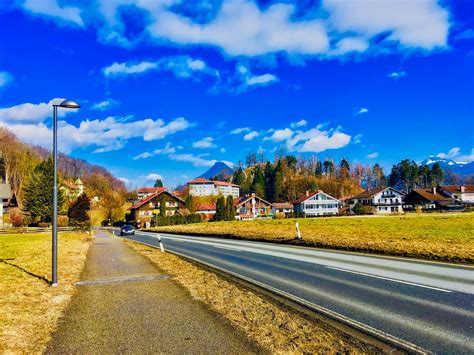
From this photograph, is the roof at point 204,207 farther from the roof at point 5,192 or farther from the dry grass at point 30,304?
the dry grass at point 30,304

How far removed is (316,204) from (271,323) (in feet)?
326

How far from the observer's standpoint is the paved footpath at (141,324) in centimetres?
520

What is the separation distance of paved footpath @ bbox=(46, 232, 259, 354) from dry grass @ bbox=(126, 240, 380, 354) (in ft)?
0.92

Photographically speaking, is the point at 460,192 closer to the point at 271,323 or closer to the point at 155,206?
the point at 155,206

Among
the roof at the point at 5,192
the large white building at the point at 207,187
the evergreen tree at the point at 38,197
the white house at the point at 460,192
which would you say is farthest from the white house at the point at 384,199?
the roof at the point at 5,192

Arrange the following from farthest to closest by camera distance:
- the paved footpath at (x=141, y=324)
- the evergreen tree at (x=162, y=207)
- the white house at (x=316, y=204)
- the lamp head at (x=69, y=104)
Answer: the white house at (x=316, y=204)
the evergreen tree at (x=162, y=207)
the lamp head at (x=69, y=104)
the paved footpath at (x=141, y=324)

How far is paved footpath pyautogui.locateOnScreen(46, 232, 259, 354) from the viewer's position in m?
5.20

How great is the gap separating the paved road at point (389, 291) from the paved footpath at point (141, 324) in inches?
95.5

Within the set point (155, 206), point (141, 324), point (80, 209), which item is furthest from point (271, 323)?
point (155, 206)

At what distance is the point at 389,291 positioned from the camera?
26.7 feet

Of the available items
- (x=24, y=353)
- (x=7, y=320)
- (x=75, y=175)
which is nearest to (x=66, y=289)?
(x=7, y=320)

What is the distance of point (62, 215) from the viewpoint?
73.6 m

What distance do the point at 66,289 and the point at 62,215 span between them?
7183 cm

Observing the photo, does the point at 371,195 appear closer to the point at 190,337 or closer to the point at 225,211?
the point at 225,211
